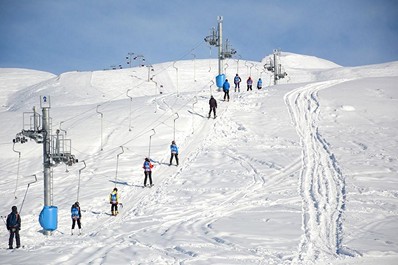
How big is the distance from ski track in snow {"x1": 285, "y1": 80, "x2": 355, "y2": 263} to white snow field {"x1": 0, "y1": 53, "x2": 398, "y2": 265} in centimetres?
6

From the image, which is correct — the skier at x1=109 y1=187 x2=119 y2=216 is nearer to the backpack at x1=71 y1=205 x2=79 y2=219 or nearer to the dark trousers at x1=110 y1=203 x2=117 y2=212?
the dark trousers at x1=110 y1=203 x2=117 y2=212

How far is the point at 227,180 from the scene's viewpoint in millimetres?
20328

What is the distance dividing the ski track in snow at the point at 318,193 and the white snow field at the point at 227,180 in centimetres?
6

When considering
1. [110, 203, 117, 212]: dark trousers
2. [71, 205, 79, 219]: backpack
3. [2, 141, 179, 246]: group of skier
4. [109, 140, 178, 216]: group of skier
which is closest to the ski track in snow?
[109, 140, 178, 216]: group of skier

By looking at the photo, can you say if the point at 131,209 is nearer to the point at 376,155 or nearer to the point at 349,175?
the point at 349,175

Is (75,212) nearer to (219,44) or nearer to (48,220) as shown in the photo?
(48,220)

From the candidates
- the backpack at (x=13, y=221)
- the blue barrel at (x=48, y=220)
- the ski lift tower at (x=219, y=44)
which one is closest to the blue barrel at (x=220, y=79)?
the ski lift tower at (x=219, y=44)

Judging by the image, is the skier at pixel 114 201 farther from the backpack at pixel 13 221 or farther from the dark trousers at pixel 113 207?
the backpack at pixel 13 221

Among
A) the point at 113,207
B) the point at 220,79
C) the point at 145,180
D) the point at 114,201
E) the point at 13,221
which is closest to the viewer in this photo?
the point at 13,221

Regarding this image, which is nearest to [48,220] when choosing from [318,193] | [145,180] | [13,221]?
[13,221]

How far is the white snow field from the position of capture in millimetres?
12688

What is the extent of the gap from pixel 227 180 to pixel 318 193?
14.0 ft

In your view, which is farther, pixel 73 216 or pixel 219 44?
pixel 219 44

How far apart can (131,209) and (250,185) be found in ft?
16.0
